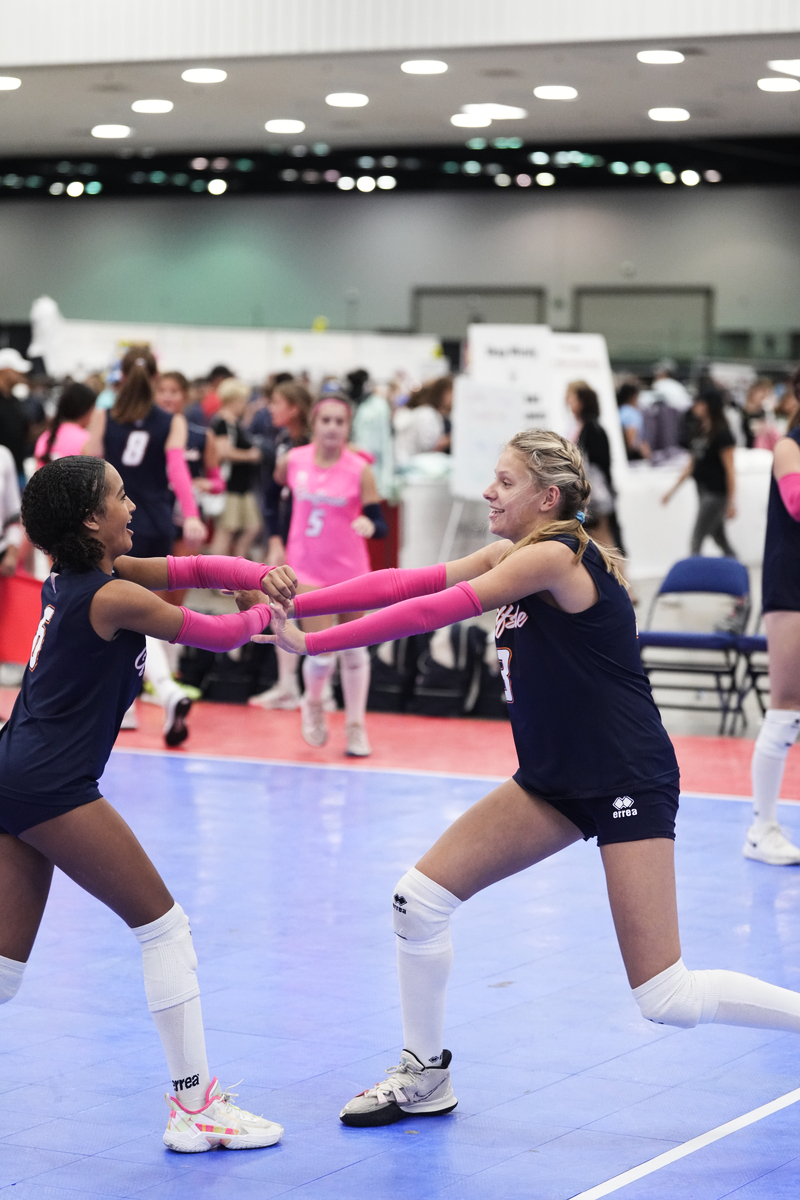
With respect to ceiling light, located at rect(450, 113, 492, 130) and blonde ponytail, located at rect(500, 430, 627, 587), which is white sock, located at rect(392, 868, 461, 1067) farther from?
ceiling light, located at rect(450, 113, 492, 130)

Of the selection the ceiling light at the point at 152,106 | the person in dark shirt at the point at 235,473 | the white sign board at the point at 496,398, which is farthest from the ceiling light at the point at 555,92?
the person in dark shirt at the point at 235,473

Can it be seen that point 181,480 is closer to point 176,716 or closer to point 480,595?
point 176,716

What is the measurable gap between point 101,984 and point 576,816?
6.01 feet

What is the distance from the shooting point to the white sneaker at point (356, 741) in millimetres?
8164

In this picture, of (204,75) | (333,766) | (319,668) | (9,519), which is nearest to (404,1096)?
(333,766)

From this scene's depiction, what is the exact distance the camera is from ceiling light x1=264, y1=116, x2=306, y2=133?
1681cm

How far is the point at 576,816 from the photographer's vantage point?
11.3 feet

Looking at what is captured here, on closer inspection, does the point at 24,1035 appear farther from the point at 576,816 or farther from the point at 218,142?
the point at 218,142

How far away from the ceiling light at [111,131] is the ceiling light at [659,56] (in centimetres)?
766

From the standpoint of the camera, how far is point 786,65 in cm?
1209

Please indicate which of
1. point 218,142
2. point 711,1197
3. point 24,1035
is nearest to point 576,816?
point 711,1197

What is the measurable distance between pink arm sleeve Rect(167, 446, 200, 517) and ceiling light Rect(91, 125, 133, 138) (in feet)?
34.8

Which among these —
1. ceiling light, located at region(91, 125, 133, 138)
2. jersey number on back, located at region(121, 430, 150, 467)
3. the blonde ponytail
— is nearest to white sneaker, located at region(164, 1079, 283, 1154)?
the blonde ponytail

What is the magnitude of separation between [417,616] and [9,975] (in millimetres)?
1134
